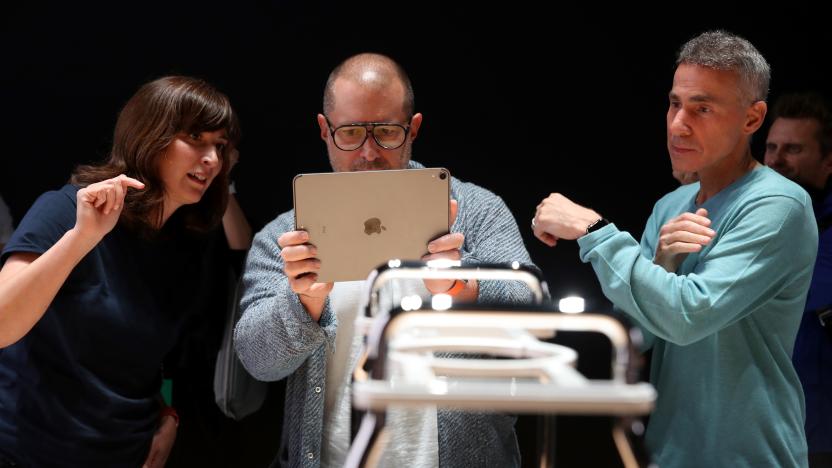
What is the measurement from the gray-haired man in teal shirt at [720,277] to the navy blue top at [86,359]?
0.99 meters

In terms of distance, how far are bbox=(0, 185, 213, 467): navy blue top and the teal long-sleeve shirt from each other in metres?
1.08

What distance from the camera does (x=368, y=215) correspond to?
1652 mm

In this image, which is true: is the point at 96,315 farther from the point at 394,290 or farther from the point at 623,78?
the point at 623,78

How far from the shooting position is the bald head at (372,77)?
6.25 ft

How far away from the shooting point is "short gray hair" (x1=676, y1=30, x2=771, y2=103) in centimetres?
172

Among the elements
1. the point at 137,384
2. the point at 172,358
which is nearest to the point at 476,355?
the point at 137,384

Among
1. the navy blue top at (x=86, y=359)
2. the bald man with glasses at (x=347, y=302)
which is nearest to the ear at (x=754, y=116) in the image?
the bald man with glasses at (x=347, y=302)

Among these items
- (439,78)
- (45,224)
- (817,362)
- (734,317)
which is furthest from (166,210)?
(817,362)

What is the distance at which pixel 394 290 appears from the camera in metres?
1.92

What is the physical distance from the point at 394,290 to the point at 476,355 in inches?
9.2

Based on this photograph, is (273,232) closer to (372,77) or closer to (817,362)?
(372,77)

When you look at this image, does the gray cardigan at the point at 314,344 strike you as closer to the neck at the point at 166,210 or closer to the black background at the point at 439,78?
the neck at the point at 166,210

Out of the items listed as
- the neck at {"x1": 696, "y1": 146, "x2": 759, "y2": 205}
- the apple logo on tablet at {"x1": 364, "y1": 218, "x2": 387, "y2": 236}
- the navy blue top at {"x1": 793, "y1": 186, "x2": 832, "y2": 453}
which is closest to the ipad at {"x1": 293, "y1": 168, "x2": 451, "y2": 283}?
the apple logo on tablet at {"x1": 364, "y1": 218, "x2": 387, "y2": 236}

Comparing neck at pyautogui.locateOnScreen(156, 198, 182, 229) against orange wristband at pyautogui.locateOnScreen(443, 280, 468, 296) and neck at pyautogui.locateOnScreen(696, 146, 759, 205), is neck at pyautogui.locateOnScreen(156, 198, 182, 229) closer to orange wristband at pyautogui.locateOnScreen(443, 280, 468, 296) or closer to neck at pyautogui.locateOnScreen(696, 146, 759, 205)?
orange wristband at pyautogui.locateOnScreen(443, 280, 468, 296)
